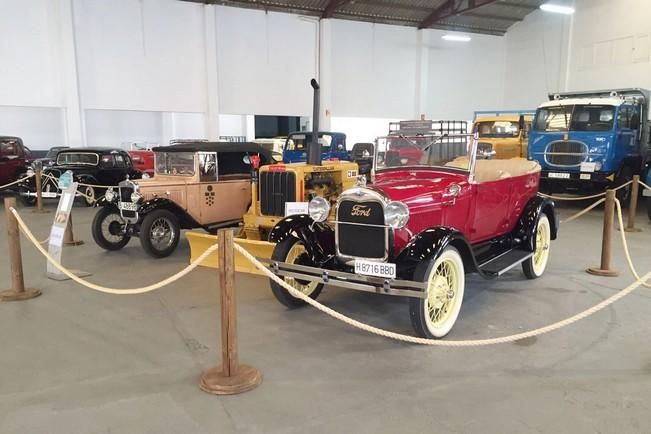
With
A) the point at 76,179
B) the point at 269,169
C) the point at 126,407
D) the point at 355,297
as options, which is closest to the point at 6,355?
the point at 126,407

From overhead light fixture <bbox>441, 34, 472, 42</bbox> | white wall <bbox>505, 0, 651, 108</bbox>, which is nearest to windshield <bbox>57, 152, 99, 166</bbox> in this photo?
overhead light fixture <bbox>441, 34, 472, 42</bbox>

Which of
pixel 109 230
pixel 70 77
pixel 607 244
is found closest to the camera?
pixel 607 244

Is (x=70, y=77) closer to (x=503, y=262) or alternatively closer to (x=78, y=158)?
(x=78, y=158)

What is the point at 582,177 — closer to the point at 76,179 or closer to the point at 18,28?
the point at 76,179

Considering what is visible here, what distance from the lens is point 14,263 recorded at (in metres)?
4.65

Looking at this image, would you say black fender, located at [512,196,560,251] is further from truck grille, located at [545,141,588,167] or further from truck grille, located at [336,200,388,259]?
truck grille, located at [545,141,588,167]

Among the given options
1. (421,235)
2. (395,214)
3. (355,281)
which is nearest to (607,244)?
(421,235)

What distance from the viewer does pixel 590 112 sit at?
33.7 ft

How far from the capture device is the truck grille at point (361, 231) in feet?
12.2

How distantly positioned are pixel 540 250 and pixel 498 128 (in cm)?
763

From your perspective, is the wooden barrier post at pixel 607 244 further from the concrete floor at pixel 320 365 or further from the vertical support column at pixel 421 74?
the vertical support column at pixel 421 74

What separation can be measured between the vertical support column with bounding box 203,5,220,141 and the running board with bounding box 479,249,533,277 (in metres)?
12.8

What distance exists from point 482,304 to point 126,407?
3157mm

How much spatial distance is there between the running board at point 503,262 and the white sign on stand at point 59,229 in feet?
13.6
